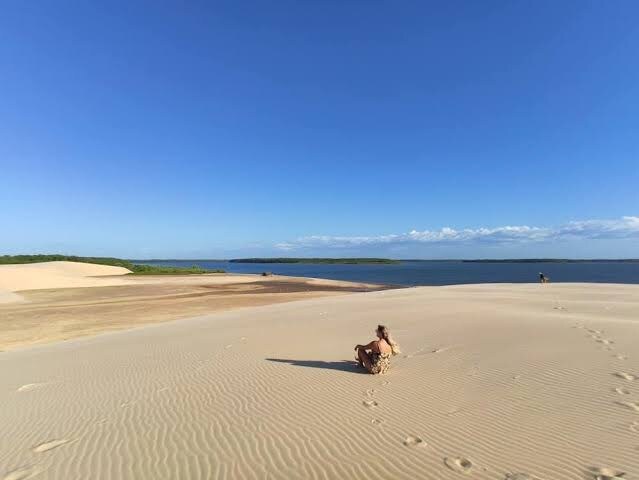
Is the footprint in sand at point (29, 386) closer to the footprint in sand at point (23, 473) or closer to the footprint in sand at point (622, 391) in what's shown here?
the footprint in sand at point (23, 473)

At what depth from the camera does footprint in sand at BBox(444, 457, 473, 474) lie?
4.60m

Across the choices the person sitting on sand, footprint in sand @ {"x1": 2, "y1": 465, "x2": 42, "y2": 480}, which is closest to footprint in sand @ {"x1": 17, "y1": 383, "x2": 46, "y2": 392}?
footprint in sand @ {"x1": 2, "y1": 465, "x2": 42, "y2": 480}

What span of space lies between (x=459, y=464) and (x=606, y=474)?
1591 mm

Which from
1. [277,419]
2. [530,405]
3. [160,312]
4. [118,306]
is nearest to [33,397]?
[277,419]

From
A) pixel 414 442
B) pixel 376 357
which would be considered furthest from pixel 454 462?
pixel 376 357

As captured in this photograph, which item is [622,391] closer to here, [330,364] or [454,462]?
[454,462]

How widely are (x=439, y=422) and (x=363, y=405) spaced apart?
1395 millimetres

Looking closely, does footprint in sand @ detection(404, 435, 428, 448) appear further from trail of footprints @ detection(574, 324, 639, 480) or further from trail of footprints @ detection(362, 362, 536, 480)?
trail of footprints @ detection(574, 324, 639, 480)

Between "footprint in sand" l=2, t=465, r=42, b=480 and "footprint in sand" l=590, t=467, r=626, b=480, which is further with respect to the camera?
"footprint in sand" l=2, t=465, r=42, b=480

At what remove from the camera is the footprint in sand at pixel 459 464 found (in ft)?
15.1

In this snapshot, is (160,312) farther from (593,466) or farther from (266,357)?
(593,466)

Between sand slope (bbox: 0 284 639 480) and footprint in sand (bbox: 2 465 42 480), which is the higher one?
sand slope (bbox: 0 284 639 480)

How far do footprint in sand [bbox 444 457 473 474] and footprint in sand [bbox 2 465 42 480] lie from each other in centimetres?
528

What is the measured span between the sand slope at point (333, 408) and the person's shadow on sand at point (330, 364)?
96 millimetres
